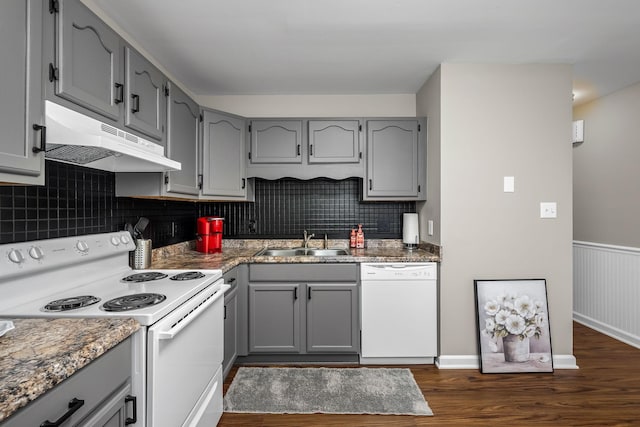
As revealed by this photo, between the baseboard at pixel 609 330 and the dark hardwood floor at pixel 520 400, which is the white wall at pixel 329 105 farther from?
the baseboard at pixel 609 330

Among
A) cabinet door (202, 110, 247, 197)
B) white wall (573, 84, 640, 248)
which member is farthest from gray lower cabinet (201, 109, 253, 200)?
white wall (573, 84, 640, 248)

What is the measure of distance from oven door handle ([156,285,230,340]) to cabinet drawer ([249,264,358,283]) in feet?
2.41

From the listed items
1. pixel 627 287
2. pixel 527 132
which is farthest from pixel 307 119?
pixel 627 287

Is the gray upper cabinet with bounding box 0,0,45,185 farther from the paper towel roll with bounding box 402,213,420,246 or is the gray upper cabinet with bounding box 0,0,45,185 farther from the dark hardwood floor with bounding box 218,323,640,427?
the paper towel roll with bounding box 402,213,420,246

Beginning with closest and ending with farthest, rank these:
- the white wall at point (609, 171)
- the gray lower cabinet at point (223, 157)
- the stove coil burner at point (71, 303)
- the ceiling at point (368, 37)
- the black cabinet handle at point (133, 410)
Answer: the black cabinet handle at point (133, 410) → the stove coil burner at point (71, 303) → the ceiling at point (368, 37) → the gray lower cabinet at point (223, 157) → the white wall at point (609, 171)

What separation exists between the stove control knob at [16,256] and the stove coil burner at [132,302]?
0.39 metres

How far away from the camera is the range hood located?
130cm

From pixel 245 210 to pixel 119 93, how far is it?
74.7 inches

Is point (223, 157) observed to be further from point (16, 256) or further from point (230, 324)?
point (16, 256)

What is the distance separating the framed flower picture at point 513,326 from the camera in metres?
2.70

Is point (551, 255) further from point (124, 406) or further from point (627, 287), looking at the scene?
point (124, 406)

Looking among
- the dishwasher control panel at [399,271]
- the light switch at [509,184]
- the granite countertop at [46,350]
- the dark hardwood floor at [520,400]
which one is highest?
the light switch at [509,184]

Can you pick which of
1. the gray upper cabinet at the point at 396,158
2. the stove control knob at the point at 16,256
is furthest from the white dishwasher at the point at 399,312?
the stove control knob at the point at 16,256

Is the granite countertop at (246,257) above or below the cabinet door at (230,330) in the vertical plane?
above
